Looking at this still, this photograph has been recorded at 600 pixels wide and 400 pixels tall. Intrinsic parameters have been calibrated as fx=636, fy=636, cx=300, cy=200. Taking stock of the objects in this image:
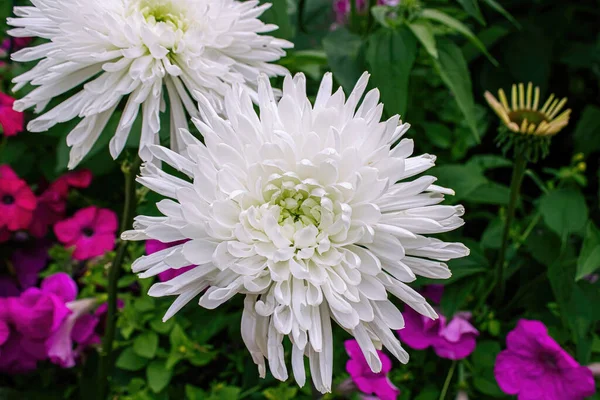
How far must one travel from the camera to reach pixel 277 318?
0.48 m

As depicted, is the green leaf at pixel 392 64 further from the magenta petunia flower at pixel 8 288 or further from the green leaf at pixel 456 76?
the magenta petunia flower at pixel 8 288

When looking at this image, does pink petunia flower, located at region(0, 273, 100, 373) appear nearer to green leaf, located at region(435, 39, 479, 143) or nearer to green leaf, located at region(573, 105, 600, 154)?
green leaf, located at region(435, 39, 479, 143)

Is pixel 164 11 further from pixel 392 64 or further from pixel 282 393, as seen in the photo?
pixel 282 393

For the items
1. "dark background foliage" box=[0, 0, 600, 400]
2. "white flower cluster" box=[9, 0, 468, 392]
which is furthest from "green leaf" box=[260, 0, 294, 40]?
"white flower cluster" box=[9, 0, 468, 392]

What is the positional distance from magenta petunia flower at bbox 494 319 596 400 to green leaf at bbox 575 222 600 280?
0.10m

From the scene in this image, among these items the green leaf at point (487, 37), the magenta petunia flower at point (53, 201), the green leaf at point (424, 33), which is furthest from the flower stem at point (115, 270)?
the green leaf at point (487, 37)

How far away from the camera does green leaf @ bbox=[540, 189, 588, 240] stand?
2.65 ft

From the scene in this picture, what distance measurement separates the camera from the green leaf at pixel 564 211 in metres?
0.81

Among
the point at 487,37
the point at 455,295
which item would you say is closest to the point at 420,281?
the point at 455,295

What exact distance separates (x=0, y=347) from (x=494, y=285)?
67 centimetres

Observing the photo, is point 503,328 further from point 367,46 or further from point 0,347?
point 0,347

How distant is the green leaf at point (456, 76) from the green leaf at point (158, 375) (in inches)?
19.1

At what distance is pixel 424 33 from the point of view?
31.6 inches

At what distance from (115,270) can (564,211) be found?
567mm
